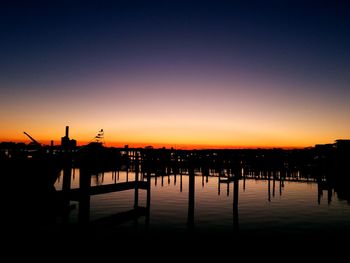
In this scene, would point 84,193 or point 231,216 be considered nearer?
point 84,193

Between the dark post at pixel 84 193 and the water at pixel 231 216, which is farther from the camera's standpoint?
the water at pixel 231 216

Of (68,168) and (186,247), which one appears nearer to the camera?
(186,247)

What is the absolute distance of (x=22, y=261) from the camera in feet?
30.4

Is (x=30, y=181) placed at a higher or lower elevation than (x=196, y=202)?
higher

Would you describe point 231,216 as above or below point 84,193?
below

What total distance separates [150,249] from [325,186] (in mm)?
15877

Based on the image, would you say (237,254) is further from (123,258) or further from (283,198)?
(283,198)

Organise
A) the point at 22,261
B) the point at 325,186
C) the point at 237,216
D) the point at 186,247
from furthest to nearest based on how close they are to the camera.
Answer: the point at 325,186, the point at 237,216, the point at 186,247, the point at 22,261

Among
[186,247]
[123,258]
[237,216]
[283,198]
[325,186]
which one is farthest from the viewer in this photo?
[283,198]

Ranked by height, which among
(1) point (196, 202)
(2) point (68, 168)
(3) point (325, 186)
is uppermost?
(2) point (68, 168)

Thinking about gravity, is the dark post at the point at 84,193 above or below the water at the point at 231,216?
above

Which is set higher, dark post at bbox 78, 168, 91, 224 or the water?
dark post at bbox 78, 168, 91, 224

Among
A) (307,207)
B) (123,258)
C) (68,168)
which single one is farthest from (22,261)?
(307,207)

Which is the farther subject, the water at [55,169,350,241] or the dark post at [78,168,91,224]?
the water at [55,169,350,241]
